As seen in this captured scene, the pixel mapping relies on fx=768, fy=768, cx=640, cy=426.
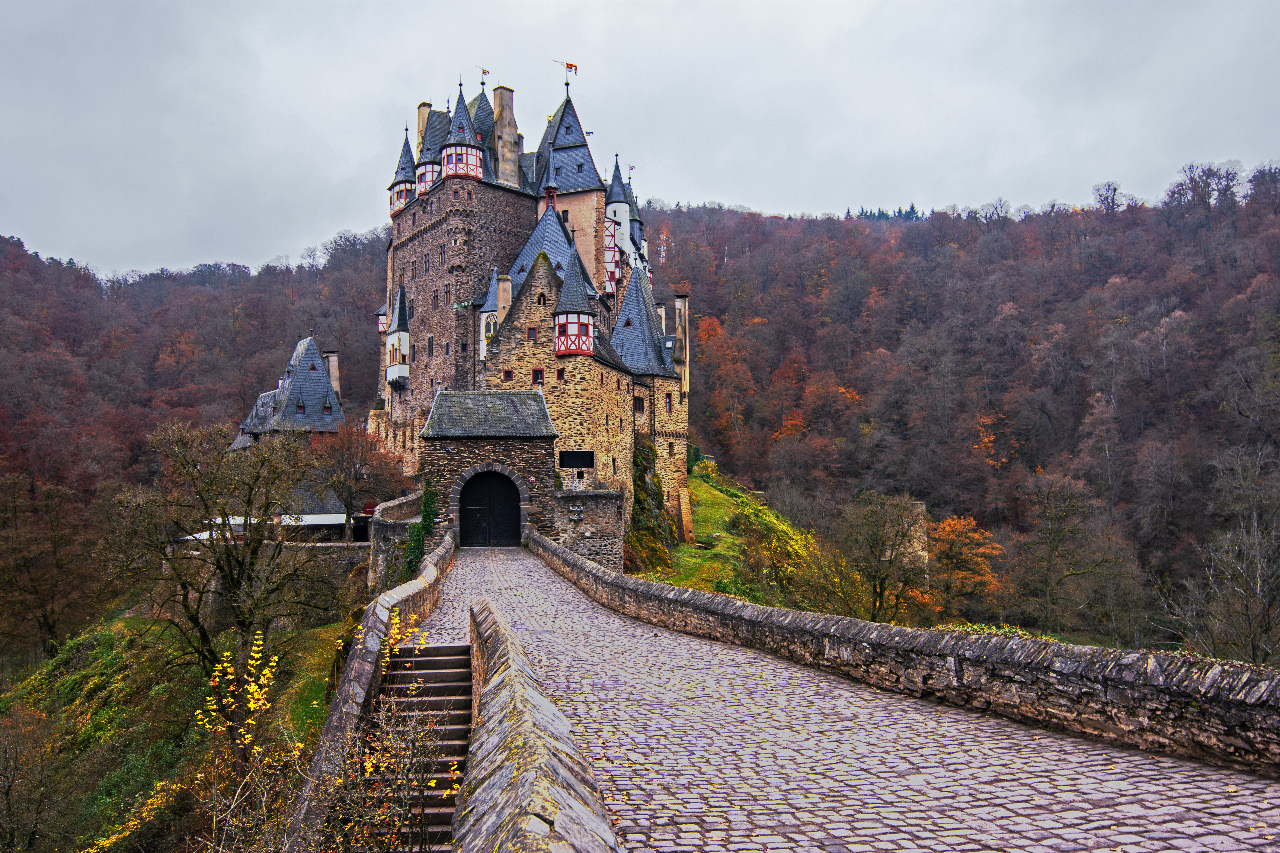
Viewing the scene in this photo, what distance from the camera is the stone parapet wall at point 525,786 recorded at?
2932 millimetres

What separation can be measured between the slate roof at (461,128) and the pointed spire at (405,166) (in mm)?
6268


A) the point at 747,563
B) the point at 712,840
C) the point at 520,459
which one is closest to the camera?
the point at 712,840

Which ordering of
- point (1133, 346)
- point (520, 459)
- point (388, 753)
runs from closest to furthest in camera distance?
1. point (388, 753)
2. point (520, 459)
3. point (1133, 346)

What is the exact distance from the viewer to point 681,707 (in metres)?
6.90

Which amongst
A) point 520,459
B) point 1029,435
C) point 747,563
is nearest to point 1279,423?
point 1029,435

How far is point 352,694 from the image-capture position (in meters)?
7.13

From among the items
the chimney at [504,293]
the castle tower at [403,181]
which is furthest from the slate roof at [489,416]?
the castle tower at [403,181]

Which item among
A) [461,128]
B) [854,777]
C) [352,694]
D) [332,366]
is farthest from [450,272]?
[854,777]

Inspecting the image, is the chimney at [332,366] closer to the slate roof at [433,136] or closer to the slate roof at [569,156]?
the slate roof at [433,136]

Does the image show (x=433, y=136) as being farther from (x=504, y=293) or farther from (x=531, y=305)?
(x=531, y=305)

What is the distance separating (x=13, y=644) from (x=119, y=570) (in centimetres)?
2145

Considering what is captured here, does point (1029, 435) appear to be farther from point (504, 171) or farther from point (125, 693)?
point (125, 693)

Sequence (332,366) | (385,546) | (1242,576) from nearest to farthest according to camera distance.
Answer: (385,546), (1242,576), (332,366)

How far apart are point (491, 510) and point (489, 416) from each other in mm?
2490
